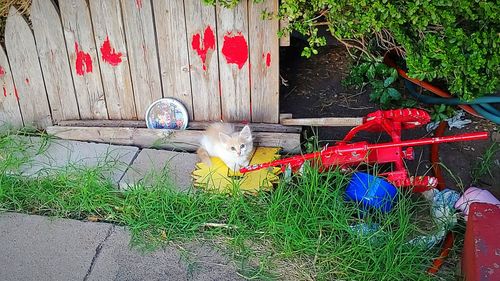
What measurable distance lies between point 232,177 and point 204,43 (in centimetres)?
91

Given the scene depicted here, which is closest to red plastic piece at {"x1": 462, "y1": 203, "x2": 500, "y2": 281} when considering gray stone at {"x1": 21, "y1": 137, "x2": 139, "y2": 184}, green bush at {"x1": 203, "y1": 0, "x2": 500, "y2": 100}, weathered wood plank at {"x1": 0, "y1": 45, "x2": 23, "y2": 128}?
green bush at {"x1": 203, "y1": 0, "x2": 500, "y2": 100}

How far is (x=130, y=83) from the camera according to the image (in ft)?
12.1

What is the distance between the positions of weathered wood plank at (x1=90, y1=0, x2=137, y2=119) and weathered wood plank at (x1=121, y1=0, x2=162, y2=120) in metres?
0.04

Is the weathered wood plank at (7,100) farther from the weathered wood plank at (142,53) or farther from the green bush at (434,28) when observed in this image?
the green bush at (434,28)

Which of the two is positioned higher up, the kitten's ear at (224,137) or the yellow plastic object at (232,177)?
the kitten's ear at (224,137)

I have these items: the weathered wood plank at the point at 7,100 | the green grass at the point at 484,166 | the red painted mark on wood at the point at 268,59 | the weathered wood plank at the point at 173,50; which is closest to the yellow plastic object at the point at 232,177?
the weathered wood plank at the point at 173,50

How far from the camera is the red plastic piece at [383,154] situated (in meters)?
3.05

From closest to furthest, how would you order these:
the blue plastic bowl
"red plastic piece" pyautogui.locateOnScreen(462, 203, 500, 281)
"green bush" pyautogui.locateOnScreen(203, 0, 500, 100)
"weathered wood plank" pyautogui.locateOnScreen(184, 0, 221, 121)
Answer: "red plastic piece" pyautogui.locateOnScreen(462, 203, 500, 281) < "green bush" pyautogui.locateOnScreen(203, 0, 500, 100) < the blue plastic bowl < "weathered wood plank" pyautogui.locateOnScreen(184, 0, 221, 121)

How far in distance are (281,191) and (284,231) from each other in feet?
0.86

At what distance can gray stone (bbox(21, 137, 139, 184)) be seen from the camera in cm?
352

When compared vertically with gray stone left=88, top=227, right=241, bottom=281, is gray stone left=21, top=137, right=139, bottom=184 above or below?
above

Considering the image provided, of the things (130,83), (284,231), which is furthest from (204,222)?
(130,83)

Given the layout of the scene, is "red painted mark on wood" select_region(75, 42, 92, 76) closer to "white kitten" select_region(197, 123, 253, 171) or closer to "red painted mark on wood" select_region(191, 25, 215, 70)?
"red painted mark on wood" select_region(191, 25, 215, 70)

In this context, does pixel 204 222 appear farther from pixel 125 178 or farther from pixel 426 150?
pixel 426 150
